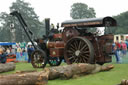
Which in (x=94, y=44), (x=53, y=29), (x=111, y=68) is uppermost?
(x=53, y=29)

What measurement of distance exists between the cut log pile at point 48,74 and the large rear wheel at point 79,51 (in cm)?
67

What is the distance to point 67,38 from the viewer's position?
991 centimetres

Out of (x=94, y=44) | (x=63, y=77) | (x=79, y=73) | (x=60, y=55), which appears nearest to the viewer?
(x=63, y=77)

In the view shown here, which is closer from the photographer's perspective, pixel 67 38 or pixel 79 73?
pixel 79 73

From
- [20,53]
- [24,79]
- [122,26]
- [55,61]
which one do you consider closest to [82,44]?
[55,61]

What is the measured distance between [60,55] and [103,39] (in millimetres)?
2222

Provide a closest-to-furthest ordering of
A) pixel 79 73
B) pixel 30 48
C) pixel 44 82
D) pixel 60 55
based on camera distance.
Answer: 1. pixel 44 82
2. pixel 79 73
3. pixel 60 55
4. pixel 30 48

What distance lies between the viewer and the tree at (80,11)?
66056mm

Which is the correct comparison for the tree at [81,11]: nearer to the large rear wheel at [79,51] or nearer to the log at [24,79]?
the large rear wheel at [79,51]

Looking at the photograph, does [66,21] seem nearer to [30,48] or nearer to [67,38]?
[67,38]

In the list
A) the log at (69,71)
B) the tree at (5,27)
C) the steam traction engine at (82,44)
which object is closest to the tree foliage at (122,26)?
the tree at (5,27)

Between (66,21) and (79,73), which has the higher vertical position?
(66,21)

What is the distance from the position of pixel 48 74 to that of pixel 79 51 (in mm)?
2895

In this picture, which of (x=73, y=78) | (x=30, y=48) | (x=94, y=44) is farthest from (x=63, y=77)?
(x=30, y=48)
